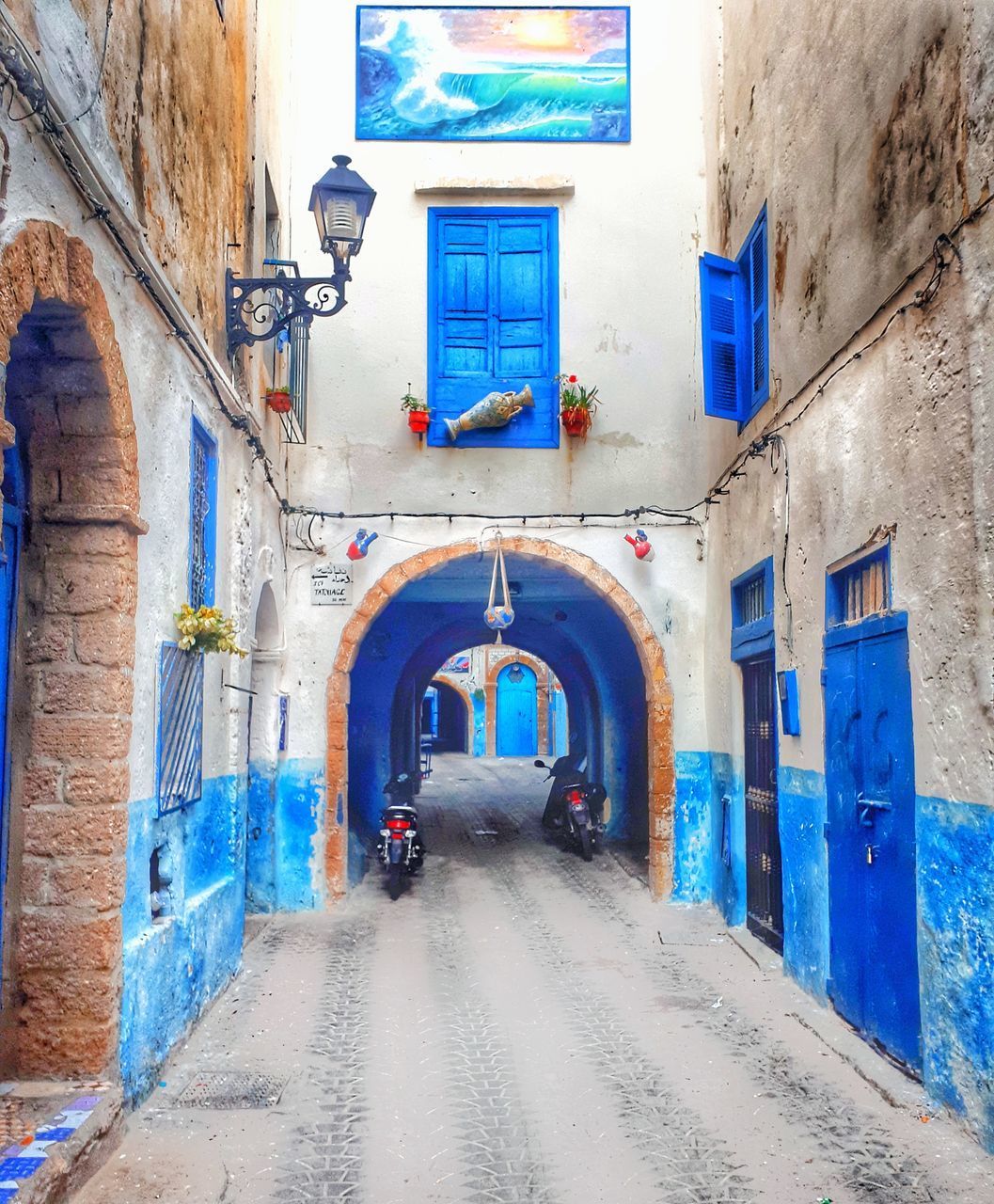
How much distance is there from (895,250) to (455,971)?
4.87 m

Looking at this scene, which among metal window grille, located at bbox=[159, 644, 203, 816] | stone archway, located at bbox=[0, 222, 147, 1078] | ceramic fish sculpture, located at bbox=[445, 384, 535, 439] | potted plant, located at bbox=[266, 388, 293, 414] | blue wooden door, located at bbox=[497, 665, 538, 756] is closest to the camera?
stone archway, located at bbox=[0, 222, 147, 1078]

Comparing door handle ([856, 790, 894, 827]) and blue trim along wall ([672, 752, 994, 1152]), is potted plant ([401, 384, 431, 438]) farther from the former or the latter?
door handle ([856, 790, 894, 827])

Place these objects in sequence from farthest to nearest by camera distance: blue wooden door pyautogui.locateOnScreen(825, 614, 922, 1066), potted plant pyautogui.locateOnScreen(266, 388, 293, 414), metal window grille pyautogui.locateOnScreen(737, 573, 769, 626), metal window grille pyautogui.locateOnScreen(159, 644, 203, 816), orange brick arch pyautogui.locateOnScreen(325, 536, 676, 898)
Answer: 1. orange brick arch pyautogui.locateOnScreen(325, 536, 676, 898)
2. potted plant pyautogui.locateOnScreen(266, 388, 293, 414)
3. metal window grille pyautogui.locateOnScreen(737, 573, 769, 626)
4. metal window grille pyautogui.locateOnScreen(159, 644, 203, 816)
5. blue wooden door pyautogui.locateOnScreen(825, 614, 922, 1066)

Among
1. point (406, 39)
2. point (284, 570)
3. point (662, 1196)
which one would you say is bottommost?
point (662, 1196)

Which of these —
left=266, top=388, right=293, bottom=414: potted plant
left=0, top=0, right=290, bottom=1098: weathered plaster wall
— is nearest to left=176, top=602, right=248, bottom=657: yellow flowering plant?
left=0, top=0, right=290, bottom=1098: weathered plaster wall

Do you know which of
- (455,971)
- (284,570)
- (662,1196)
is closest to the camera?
(662,1196)

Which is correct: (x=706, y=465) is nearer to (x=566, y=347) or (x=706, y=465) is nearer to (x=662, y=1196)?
(x=566, y=347)

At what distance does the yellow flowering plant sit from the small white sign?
3.77 meters

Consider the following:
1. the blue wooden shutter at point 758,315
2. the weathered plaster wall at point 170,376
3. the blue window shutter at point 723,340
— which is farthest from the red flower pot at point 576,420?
the weathered plaster wall at point 170,376

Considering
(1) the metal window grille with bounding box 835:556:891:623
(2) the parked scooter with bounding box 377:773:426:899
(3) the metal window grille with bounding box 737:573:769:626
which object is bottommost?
(2) the parked scooter with bounding box 377:773:426:899

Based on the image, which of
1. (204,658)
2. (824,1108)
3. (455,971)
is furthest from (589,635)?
(824,1108)

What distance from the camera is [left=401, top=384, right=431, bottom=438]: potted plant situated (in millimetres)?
9500

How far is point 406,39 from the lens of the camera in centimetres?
1002

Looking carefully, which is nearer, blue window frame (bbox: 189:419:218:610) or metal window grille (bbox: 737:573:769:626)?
blue window frame (bbox: 189:419:218:610)
